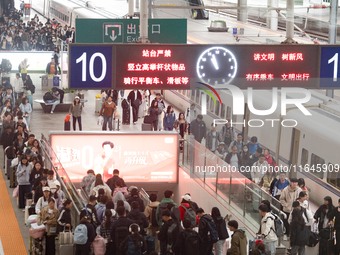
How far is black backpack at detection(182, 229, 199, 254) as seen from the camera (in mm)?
13766

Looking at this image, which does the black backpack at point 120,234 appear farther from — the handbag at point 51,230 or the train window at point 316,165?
the train window at point 316,165

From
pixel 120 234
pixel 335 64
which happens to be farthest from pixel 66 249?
pixel 335 64

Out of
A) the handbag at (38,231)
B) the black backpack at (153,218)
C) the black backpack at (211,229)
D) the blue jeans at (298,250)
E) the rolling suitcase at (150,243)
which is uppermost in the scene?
the black backpack at (211,229)

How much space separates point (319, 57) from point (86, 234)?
5.19 m

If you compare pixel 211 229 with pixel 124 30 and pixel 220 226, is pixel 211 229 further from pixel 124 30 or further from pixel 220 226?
pixel 124 30

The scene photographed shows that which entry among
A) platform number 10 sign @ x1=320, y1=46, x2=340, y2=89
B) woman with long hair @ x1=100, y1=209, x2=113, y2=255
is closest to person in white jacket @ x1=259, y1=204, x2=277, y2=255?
woman with long hair @ x1=100, y1=209, x2=113, y2=255

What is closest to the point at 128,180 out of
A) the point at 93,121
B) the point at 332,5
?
the point at 332,5

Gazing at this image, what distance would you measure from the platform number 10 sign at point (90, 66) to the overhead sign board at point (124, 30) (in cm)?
624

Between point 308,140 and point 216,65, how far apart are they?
21.0ft

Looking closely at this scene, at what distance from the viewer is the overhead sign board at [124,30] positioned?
22.3 m

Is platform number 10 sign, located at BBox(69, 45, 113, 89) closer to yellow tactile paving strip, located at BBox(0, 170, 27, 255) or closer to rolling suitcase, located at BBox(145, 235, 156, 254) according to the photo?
rolling suitcase, located at BBox(145, 235, 156, 254)

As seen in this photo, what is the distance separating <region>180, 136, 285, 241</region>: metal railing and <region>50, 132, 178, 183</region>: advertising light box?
17.9 inches

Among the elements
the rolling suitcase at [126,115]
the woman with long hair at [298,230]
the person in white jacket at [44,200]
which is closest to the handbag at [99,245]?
the person in white jacket at [44,200]

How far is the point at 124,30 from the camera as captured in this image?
80.5 feet
